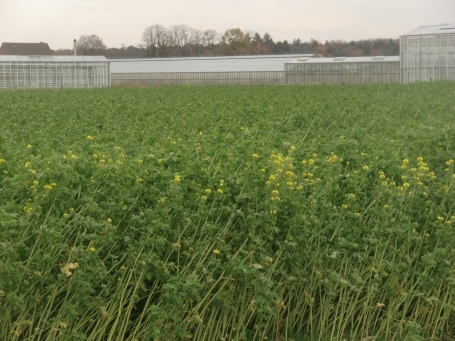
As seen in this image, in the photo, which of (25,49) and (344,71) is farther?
(25,49)

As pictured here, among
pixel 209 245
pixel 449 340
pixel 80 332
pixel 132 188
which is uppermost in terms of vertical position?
pixel 132 188

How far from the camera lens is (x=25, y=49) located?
271ft

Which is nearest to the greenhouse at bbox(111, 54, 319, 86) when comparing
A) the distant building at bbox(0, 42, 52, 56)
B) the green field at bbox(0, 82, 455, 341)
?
the distant building at bbox(0, 42, 52, 56)

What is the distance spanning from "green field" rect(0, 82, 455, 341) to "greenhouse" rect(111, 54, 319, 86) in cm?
4676

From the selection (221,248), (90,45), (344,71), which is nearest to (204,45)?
(90,45)

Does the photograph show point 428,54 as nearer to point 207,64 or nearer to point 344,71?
point 344,71

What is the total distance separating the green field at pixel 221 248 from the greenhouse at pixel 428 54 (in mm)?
36111

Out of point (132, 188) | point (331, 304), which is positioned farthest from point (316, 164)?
point (132, 188)

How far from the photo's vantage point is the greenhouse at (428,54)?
41.4 meters

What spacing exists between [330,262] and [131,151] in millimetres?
2969

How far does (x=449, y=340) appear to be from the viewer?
610cm

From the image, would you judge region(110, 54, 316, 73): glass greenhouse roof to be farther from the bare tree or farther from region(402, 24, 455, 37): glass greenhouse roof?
the bare tree

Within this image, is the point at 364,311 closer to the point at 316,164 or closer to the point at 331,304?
the point at 331,304

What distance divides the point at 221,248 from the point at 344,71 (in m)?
45.3
